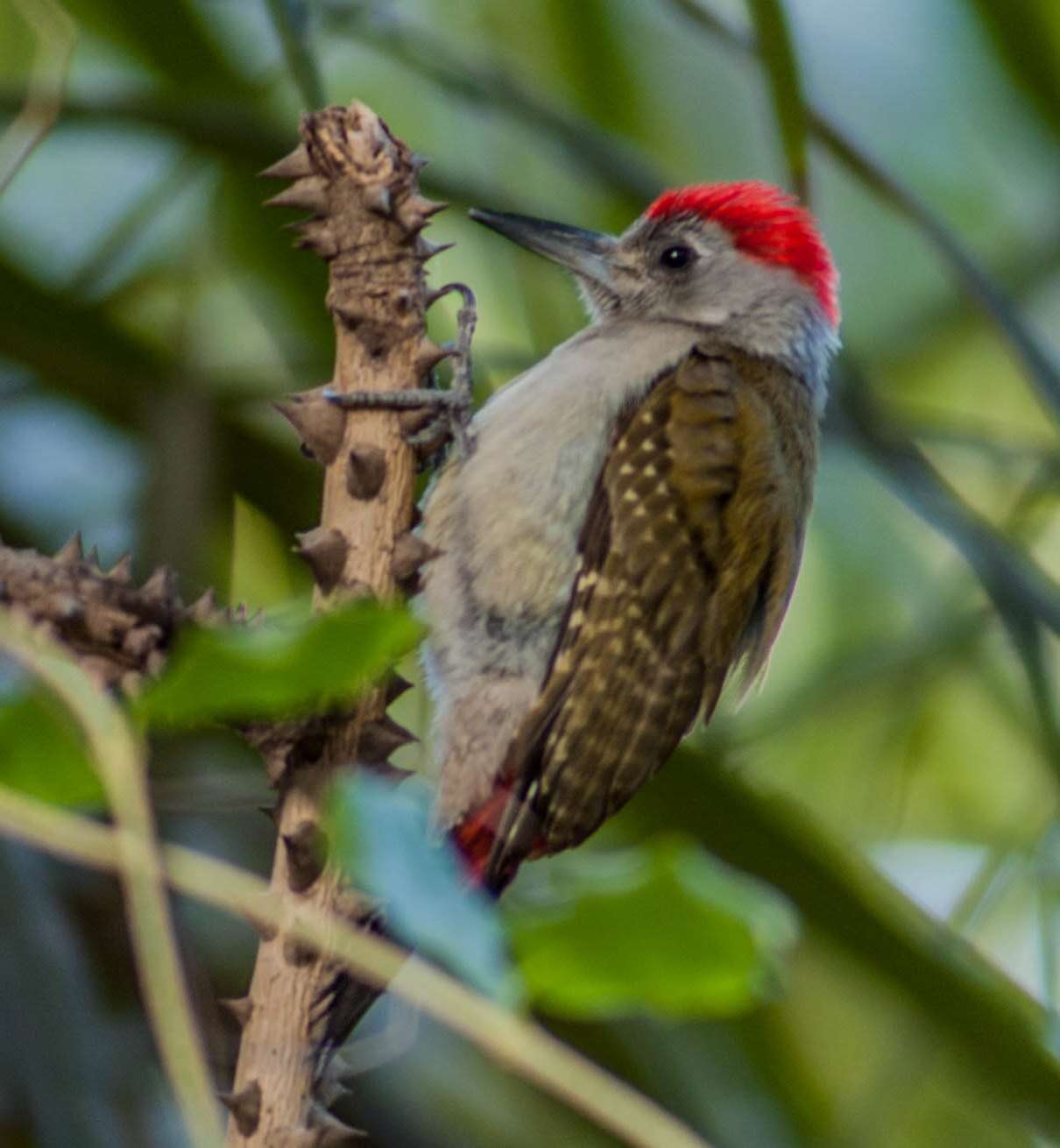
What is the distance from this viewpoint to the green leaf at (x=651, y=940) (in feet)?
2.29

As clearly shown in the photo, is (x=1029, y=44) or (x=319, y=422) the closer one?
(x=319, y=422)

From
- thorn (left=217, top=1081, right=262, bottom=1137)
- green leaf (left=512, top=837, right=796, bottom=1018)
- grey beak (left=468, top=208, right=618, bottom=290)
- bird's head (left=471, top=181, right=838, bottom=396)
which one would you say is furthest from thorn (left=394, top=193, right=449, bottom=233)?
bird's head (left=471, top=181, right=838, bottom=396)

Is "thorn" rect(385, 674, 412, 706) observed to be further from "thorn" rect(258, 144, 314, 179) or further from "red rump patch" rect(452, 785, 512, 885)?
"red rump patch" rect(452, 785, 512, 885)

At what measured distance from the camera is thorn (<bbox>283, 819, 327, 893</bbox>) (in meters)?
1.38

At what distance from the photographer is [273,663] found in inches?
29.5

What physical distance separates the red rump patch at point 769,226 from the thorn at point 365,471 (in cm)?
181

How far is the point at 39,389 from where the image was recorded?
120 inches

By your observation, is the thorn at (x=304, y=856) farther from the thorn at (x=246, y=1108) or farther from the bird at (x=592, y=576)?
the bird at (x=592, y=576)

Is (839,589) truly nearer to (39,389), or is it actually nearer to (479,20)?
(479,20)

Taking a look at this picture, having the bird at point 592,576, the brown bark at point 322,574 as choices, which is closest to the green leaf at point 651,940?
the brown bark at point 322,574

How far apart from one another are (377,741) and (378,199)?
50cm

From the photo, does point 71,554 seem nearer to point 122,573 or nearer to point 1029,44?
point 122,573

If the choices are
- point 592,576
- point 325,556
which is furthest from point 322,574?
point 592,576

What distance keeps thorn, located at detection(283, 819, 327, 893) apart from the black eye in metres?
2.08
